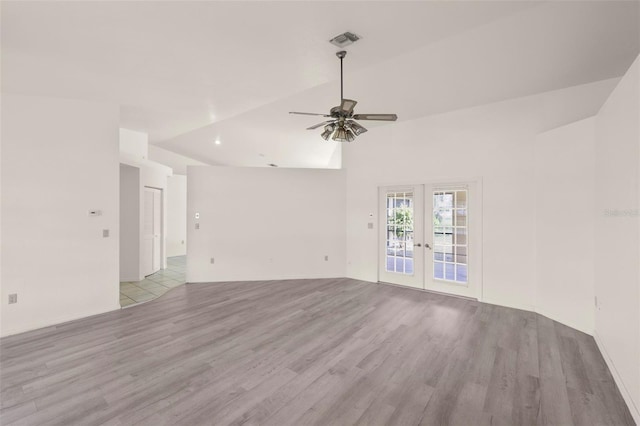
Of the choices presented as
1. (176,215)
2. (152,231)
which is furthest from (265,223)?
(176,215)

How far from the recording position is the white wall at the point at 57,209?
140 inches

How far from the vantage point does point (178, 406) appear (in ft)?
7.22

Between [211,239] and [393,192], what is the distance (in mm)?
4052

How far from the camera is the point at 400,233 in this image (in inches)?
224

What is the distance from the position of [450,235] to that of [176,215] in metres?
8.88

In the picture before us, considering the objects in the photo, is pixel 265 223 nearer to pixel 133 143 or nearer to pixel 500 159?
pixel 133 143

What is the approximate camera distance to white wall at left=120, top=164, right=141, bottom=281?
6.14 meters

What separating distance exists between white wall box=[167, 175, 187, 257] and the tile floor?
2351mm

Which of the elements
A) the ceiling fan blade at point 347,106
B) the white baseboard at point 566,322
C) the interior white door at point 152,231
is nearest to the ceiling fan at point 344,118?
the ceiling fan blade at point 347,106

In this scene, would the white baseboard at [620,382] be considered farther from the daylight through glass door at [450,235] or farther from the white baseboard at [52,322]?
the white baseboard at [52,322]

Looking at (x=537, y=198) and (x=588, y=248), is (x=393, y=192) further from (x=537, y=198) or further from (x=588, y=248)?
(x=588, y=248)

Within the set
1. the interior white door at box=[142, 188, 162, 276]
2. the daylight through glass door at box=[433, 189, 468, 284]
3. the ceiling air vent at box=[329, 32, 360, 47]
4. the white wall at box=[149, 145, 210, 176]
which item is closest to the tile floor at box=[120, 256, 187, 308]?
the interior white door at box=[142, 188, 162, 276]

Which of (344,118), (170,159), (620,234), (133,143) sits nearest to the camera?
(620,234)

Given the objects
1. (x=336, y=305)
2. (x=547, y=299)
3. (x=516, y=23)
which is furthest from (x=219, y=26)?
(x=547, y=299)
